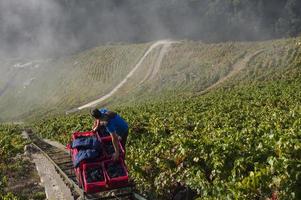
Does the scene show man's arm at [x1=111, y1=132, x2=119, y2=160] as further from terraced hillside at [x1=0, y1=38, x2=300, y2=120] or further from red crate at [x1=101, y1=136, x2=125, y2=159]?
terraced hillside at [x1=0, y1=38, x2=300, y2=120]

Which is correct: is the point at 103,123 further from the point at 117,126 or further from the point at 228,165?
the point at 228,165

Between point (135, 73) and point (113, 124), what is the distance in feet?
236

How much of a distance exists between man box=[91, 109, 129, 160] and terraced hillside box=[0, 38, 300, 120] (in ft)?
151

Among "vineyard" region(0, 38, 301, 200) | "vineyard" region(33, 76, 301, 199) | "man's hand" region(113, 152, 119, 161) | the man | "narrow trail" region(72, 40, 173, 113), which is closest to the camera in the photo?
"vineyard" region(33, 76, 301, 199)

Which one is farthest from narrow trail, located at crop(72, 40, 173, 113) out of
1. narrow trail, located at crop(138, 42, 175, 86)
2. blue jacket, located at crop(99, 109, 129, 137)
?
blue jacket, located at crop(99, 109, 129, 137)

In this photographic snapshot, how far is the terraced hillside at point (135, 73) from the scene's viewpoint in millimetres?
63750

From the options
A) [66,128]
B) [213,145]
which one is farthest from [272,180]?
[66,128]

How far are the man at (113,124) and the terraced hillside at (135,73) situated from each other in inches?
1817

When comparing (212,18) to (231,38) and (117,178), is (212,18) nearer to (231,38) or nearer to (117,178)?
(231,38)

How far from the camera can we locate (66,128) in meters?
29.8

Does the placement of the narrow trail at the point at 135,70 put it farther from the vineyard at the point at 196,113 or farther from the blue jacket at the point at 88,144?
the blue jacket at the point at 88,144

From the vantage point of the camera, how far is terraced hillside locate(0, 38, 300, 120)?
63.8m

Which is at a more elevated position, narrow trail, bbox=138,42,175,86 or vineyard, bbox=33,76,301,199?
narrow trail, bbox=138,42,175,86

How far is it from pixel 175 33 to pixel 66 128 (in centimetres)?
8643
